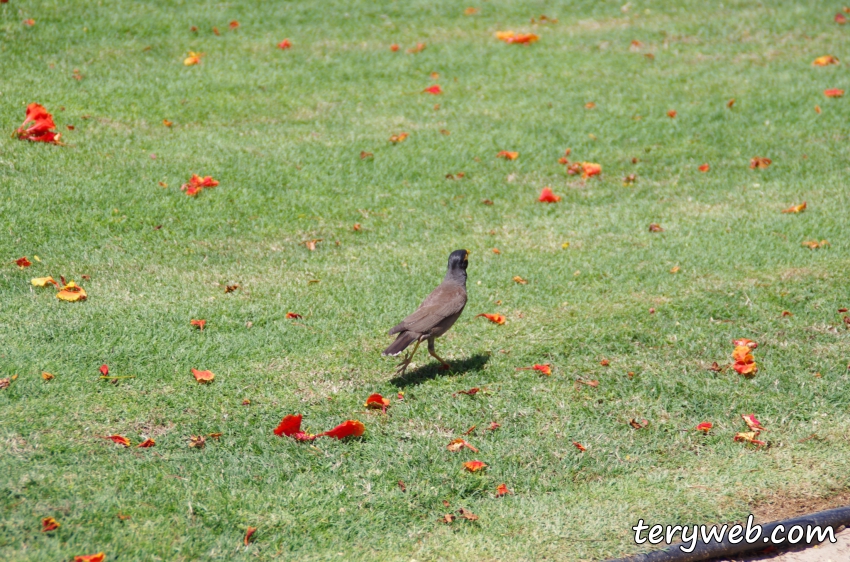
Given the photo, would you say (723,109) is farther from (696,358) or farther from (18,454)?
(18,454)

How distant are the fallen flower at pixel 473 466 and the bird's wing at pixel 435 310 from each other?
1087 mm

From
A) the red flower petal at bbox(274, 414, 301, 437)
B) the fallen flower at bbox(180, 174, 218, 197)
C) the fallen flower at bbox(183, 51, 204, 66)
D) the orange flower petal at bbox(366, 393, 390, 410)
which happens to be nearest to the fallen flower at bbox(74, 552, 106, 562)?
the red flower petal at bbox(274, 414, 301, 437)

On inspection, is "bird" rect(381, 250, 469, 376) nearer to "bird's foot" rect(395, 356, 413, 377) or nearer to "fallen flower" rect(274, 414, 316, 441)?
"bird's foot" rect(395, 356, 413, 377)

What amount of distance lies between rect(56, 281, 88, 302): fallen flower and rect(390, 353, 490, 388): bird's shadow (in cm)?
289

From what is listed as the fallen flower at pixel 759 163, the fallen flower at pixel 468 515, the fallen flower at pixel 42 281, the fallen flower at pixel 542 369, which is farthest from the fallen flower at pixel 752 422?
the fallen flower at pixel 42 281

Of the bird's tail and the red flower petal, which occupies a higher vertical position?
the bird's tail

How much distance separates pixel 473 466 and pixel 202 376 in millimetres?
2146

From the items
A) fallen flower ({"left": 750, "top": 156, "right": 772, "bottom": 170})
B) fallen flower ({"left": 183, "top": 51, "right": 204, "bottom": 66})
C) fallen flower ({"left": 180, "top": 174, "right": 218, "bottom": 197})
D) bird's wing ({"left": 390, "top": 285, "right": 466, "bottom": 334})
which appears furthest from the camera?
fallen flower ({"left": 183, "top": 51, "right": 204, "bottom": 66})

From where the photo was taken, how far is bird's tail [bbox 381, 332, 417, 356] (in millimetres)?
5824

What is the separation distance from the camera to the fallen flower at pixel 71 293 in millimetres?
7133

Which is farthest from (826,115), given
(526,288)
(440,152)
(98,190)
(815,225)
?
(98,190)

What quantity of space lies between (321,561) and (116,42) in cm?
1063

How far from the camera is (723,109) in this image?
12289 millimetres

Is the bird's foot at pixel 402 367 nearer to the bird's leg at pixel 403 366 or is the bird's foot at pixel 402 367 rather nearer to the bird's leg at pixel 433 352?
the bird's leg at pixel 403 366
